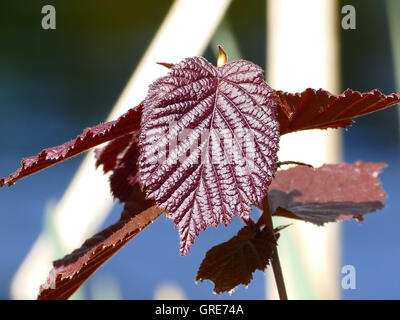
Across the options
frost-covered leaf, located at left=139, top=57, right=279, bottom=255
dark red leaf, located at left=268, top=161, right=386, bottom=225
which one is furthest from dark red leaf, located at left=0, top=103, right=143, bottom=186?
dark red leaf, located at left=268, top=161, right=386, bottom=225

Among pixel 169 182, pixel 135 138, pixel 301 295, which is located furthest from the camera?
pixel 301 295

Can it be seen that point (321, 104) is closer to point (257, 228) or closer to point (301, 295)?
point (257, 228)

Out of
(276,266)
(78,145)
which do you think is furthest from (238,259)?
(78,145)

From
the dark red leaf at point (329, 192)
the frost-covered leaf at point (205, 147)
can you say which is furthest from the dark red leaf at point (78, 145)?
the dark red leaf at point (329, 192)

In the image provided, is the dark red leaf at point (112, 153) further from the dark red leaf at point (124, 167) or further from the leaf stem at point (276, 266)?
the leaf stem at point (276, 266)

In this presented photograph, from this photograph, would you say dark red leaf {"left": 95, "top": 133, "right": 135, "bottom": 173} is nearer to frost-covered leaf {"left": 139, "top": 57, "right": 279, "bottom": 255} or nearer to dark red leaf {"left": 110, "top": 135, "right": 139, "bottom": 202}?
dark red leaf {"left": 110, "top": 135, "right": 139, "bottom": 202}
